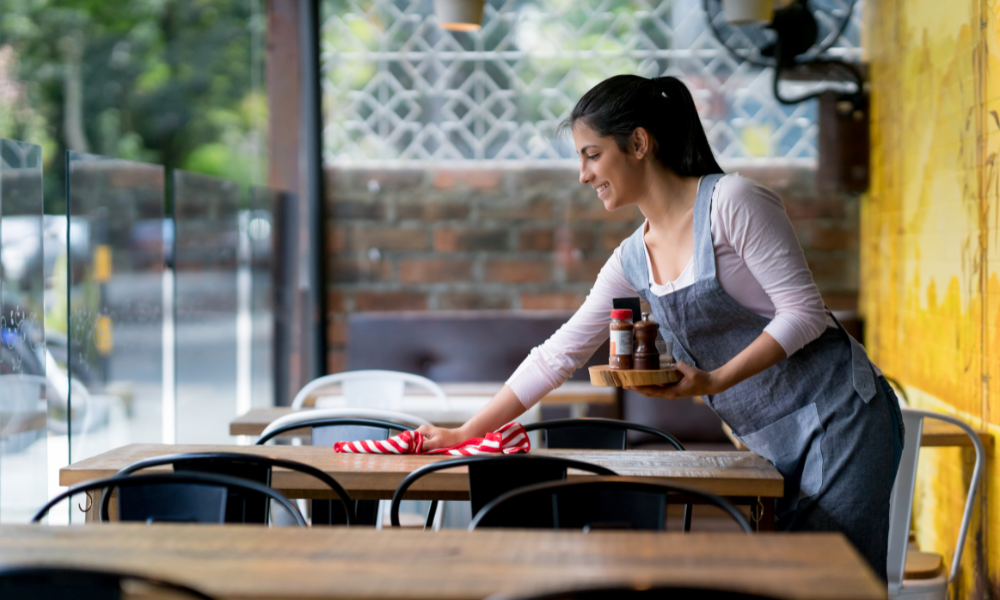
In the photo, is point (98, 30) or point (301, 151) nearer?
point (301, 151)

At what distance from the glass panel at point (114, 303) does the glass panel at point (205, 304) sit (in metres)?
0.15

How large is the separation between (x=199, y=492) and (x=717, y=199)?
1184 mm

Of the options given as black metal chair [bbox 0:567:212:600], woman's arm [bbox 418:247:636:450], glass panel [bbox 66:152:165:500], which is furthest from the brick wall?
black metal chair [bbox 0:567:212:600]

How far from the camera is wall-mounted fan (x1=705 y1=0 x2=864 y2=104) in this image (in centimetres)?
402

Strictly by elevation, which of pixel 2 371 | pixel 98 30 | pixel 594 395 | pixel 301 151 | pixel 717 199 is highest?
pixel 98 30

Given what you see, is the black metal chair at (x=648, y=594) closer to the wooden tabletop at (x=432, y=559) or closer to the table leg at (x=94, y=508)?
the wooden tabletop at (x=432, y=559)

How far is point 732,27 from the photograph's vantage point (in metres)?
4.34

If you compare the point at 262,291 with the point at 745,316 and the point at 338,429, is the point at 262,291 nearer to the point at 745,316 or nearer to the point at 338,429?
the point at 338,429

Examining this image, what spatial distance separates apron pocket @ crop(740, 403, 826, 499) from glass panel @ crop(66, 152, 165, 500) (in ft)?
6.30

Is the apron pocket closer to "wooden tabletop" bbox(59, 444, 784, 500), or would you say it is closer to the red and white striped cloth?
"wooden tabletop" bbox(59, 444, 784, 500)

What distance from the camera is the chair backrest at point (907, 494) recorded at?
253 cm

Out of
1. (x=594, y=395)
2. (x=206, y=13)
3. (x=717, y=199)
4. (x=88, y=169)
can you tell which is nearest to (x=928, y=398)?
(x=594, y=395)

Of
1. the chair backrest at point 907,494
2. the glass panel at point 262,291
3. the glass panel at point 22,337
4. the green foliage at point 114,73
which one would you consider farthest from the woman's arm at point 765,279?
the green foliage at point 114,73

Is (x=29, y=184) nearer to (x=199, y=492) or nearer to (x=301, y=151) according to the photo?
(x=199, y=492)
